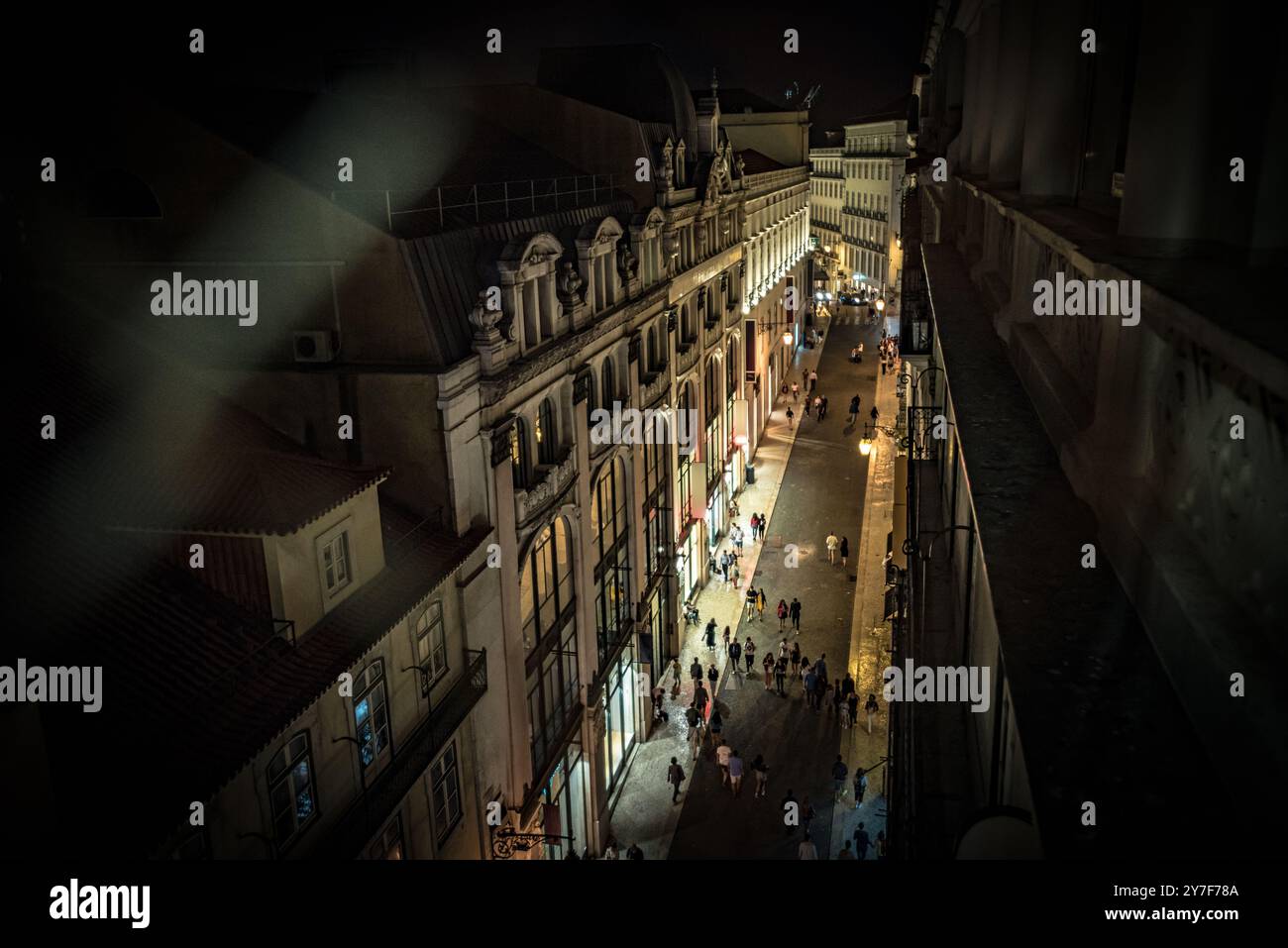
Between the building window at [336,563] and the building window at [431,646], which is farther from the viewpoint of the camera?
the building window at [431,646]

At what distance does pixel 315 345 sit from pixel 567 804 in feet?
44.4

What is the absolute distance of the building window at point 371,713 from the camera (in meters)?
15.7

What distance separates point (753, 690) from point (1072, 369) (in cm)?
2564

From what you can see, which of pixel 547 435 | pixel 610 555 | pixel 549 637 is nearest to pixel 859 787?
pixel 549 637

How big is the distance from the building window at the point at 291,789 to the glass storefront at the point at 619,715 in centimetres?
1450

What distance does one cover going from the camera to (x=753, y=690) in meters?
32.6

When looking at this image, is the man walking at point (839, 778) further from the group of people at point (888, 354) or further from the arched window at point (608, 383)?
the group of people at point (888, 354)

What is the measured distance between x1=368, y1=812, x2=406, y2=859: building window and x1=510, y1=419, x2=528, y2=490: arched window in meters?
7.99

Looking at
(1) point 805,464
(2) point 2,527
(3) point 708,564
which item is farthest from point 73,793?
(1) point 805,464

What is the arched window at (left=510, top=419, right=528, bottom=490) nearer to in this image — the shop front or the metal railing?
the metal railing

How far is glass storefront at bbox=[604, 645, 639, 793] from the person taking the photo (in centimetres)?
2858

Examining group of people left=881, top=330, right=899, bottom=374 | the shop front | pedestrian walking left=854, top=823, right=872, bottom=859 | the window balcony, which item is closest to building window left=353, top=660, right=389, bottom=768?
the window balcony

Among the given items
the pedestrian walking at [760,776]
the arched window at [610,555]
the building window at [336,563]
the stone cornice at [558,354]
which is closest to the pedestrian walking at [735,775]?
the pedestrian walking at [760,776]

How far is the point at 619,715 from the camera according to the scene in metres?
29.8
